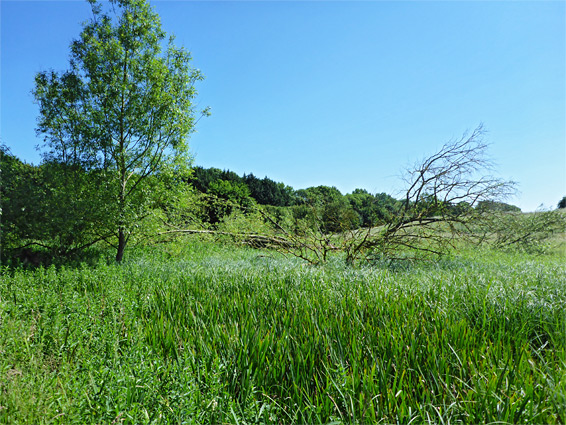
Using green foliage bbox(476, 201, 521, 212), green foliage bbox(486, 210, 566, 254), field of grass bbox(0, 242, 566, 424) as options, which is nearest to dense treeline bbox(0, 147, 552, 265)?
green foliage bbox(476, 201, 521, 212)

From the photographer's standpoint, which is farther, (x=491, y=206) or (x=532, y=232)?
(x=532, y=232)

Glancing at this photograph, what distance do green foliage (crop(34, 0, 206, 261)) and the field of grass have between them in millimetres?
3096

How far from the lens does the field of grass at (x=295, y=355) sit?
1.78 m

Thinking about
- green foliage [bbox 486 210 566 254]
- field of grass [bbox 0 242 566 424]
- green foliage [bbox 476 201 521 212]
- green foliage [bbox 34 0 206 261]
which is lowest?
field of grass [bbox 0 242 566 424]

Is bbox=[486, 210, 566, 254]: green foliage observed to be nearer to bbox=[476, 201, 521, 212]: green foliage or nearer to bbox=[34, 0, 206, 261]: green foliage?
bbox=[476, 201, 521, 212]: green foliage

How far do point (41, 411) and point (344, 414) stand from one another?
1.69 metres

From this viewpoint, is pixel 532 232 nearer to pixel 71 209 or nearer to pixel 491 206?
pixel 491 206

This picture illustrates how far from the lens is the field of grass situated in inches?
70.0

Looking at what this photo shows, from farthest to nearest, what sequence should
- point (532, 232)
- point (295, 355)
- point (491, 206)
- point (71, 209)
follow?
point (532, 232) → point (491, 206) → point (71, 209) → point (295, 355)

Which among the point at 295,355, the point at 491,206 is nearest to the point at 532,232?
the point at 491,206

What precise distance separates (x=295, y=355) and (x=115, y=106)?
23.0 ft

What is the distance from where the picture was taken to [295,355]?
2.43 meters

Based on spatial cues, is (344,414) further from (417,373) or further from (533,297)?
(533,297)

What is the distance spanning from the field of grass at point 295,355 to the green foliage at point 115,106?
310cm
